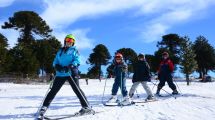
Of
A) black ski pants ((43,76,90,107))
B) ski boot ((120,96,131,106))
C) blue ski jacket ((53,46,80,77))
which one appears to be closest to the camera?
black ski pants ((43,76,90,107))

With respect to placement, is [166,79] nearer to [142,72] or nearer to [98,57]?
[142,72]

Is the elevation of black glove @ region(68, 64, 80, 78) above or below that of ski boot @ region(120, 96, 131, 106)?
above

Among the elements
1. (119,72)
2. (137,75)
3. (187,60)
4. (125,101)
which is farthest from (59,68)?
(187,60)

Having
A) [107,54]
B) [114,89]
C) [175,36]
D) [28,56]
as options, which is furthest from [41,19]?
[114,89]

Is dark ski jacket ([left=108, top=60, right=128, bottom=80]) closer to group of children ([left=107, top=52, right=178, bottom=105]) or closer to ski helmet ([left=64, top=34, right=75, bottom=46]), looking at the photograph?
group of children ([left=107, top=52, right=178, bottom=105])

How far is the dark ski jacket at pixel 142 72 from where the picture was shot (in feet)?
46.8

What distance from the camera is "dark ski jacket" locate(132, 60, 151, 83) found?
1425 centimetres

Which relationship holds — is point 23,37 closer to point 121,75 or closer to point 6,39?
point 6,39

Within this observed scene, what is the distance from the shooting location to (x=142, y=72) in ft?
47.0

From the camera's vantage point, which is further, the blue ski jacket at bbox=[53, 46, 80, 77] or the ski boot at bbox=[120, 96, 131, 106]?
the ski boot at bbox=[120, 96, 131, 106]

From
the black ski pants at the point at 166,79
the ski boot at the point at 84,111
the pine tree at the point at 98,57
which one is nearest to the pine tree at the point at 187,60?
the pine tree at the point at 98,57

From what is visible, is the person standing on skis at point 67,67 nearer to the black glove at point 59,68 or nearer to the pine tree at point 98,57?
the black glove at point 59,68

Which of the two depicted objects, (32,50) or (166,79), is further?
(32,50)

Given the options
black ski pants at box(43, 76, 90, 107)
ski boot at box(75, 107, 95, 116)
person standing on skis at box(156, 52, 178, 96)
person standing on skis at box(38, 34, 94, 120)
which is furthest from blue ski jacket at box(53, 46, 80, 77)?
person standing on skis at box(156, 52, 178, 96)
